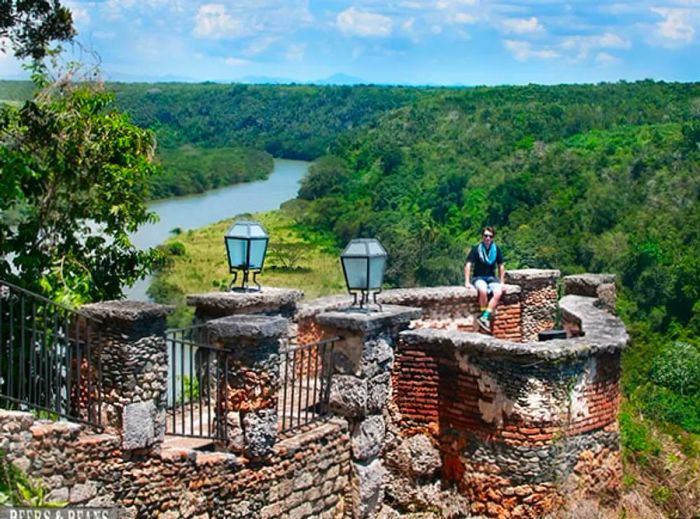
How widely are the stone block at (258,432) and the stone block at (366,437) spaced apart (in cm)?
106

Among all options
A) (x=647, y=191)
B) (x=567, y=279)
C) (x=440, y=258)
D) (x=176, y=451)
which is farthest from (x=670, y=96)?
(x=176, y=451)

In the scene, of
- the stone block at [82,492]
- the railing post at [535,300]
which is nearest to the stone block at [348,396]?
the stone block at [82,492]

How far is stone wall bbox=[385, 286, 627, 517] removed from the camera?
7.90 meters

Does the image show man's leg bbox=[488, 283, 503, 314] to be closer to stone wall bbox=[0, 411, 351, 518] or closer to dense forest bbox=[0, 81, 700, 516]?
dense forest bbox=[0, 81, 700, 516]

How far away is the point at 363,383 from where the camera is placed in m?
8.11

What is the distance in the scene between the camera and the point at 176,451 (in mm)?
6867

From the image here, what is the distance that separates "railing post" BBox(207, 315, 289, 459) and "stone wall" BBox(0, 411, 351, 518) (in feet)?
0.74

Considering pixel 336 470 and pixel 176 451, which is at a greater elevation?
pixel 176 451

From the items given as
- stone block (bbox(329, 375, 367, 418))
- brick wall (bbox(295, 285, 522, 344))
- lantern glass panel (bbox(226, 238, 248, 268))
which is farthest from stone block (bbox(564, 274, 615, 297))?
lantern glass panel (bbox(226, 238, 248, 268))

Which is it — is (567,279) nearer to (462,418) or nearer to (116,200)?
(462,418)

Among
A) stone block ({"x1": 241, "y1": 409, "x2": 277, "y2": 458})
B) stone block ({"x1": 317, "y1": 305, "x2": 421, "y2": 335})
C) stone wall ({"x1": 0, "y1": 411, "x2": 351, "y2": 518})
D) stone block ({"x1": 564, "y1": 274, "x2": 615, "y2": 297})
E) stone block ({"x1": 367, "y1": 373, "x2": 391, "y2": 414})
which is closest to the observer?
stone wall ({"x1": 0, "y1": 411, "x2": 351, "y2": 518})

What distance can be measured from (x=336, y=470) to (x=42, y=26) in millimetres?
5019

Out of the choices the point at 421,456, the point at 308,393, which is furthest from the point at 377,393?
the point at 421,456

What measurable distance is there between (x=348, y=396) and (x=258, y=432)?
3.65ft
